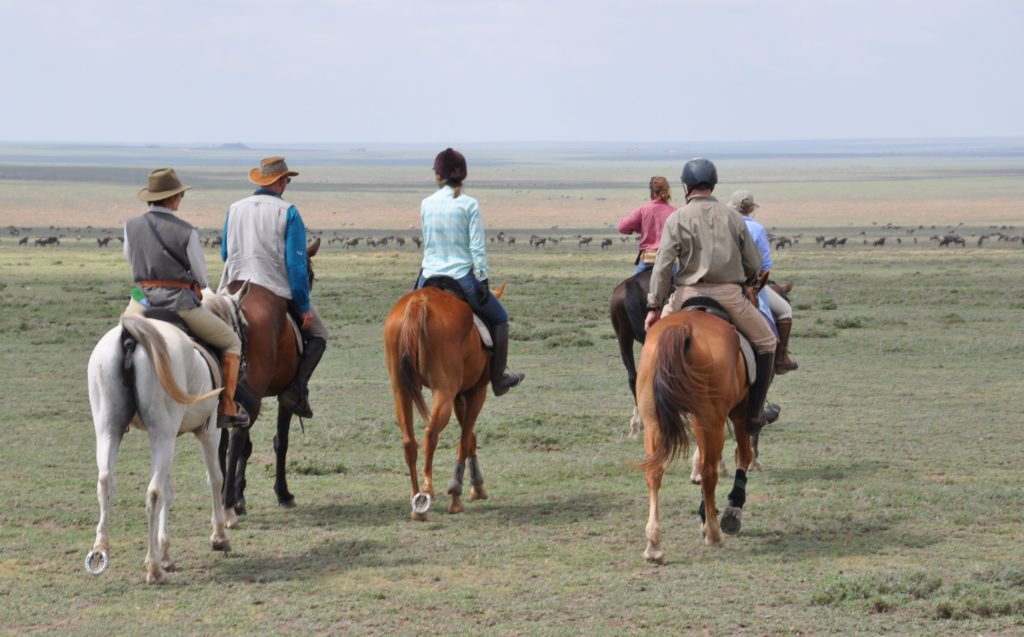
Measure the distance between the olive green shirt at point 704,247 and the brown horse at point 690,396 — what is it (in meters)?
0.28

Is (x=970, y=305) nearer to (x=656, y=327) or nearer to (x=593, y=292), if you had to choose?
(x=593, y=292)

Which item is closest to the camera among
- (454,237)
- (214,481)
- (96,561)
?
(96,561)

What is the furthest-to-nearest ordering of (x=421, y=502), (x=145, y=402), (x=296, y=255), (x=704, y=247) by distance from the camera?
Result: (x=296, y=255) < (x=421, y=502) < (x=704, y=247) < (x=145, y=402)

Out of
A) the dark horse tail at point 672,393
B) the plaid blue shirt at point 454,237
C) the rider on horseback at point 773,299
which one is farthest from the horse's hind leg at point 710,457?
the rider on horseback at point 773,299

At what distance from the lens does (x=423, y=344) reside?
30.9 feet

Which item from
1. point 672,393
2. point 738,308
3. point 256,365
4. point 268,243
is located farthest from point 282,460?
point 738,308

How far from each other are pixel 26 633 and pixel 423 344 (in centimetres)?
342

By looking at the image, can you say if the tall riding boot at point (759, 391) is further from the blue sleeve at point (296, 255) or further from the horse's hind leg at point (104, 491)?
the horse's hind leg at point (104, 491)

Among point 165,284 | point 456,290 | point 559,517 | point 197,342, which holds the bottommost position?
point 559,517

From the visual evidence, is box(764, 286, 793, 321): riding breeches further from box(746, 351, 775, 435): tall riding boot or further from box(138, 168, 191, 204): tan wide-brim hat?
box(138, 168, 191, 204): tan wide-brim hat

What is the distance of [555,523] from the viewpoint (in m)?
9.31

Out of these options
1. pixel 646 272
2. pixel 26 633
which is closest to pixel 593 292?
pixel 646 272

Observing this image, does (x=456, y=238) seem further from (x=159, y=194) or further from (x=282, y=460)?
(x=159, y=194)

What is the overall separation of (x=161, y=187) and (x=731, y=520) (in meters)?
4.01
